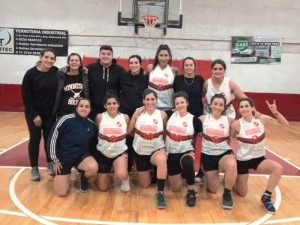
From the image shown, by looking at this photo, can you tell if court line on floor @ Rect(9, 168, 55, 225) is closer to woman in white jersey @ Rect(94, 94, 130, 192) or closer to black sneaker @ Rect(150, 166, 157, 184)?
woman in white jersey @ Rect(94, 94, 130, 192)

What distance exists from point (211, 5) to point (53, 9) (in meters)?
5.04

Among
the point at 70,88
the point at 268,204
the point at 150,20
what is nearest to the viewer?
the point at 268,204

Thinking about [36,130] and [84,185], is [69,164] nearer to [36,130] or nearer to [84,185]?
[84,185]

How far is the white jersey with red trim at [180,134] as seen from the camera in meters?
3.71

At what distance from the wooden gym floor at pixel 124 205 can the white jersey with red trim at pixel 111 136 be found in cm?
48

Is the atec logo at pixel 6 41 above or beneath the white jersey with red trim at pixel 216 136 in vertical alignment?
above

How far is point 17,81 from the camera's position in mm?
10766

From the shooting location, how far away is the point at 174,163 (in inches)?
147

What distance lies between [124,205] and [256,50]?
28.4ft

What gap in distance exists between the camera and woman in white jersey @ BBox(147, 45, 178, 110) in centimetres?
406

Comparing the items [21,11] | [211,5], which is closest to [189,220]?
[211,5]

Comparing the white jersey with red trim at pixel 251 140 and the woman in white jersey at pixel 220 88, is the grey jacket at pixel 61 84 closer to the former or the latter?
the woman in white jersey at pixel 220 88

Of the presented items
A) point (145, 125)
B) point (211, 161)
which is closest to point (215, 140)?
point (211, 161)

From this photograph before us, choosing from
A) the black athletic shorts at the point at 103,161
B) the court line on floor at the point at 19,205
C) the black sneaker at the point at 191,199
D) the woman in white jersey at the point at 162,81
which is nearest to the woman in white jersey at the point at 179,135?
the black sneaker at the point at 191,199
